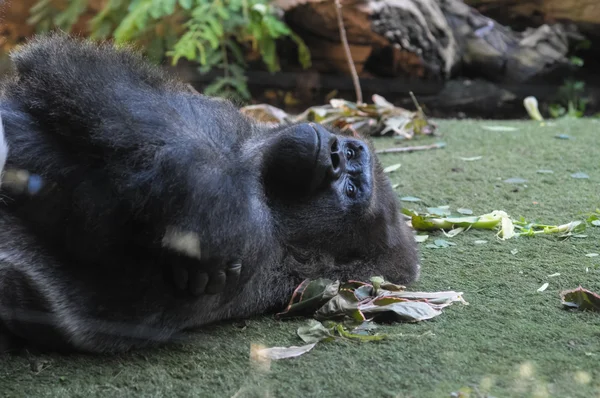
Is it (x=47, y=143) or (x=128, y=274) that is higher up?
(x=47, y=143)

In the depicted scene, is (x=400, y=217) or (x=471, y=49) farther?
(x=471, y=49)

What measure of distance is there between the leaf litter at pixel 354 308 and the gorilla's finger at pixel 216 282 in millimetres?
285

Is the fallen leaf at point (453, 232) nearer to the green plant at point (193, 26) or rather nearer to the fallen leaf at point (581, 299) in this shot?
the fallen leaf at point (581, 299)

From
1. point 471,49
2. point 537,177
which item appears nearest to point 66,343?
point 537,177

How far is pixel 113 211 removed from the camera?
1.88 metres

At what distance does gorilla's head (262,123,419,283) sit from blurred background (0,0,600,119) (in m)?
4.25

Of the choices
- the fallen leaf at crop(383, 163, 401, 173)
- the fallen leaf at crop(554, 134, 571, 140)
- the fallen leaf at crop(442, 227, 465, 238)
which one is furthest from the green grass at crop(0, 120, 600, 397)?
the fallen leaf at crop(554, 134, 571, 140)

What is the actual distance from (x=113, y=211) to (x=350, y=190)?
922mm

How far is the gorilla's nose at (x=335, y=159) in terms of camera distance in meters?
2.39

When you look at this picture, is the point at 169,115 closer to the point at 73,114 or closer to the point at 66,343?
the point at 73,114

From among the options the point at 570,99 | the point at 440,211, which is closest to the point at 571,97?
the point at 570,99

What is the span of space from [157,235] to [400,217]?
1198 mm

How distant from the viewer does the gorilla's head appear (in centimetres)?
230

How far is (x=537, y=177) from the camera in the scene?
13.6 feet
